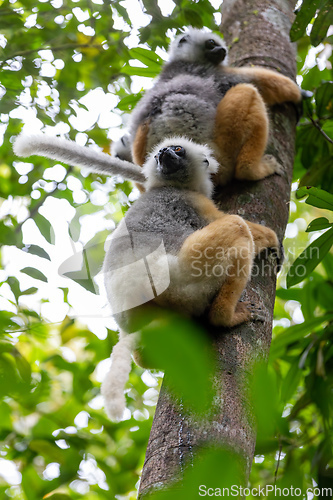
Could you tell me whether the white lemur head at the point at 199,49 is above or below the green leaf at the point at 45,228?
above

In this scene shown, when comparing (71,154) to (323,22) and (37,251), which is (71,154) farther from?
(323,22)

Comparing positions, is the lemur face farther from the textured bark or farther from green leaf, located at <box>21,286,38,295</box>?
green leaf, located at <box>21,286,38,295</box>

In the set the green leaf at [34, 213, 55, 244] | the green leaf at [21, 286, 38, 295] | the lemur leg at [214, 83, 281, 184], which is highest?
the lemur leg at [214, 83, 281, 184]

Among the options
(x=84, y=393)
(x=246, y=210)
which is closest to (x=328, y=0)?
(x=246, y=210)

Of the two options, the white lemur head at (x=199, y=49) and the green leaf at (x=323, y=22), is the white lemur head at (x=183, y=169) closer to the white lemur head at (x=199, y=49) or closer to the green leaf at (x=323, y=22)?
the green leaf at (x=323, y=22)

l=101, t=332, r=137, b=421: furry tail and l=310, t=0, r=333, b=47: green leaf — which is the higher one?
l=310, t=0, r=333, b=47: green leaf

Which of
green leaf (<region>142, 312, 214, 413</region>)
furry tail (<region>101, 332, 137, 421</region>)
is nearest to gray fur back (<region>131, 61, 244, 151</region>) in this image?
furry tail (<region>101, 332, 137, 421</region>)

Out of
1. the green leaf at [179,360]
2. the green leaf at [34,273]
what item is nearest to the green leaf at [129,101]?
the green leaf at [34,273]

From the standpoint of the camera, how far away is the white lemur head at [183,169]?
346 cm

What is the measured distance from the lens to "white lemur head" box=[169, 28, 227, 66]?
4.89m

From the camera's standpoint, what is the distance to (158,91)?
441 centimetres

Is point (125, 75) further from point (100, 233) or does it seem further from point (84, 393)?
point (84, 393)

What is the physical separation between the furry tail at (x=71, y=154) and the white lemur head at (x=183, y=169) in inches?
15.0

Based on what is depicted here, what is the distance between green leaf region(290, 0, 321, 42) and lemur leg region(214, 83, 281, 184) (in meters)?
0.53
